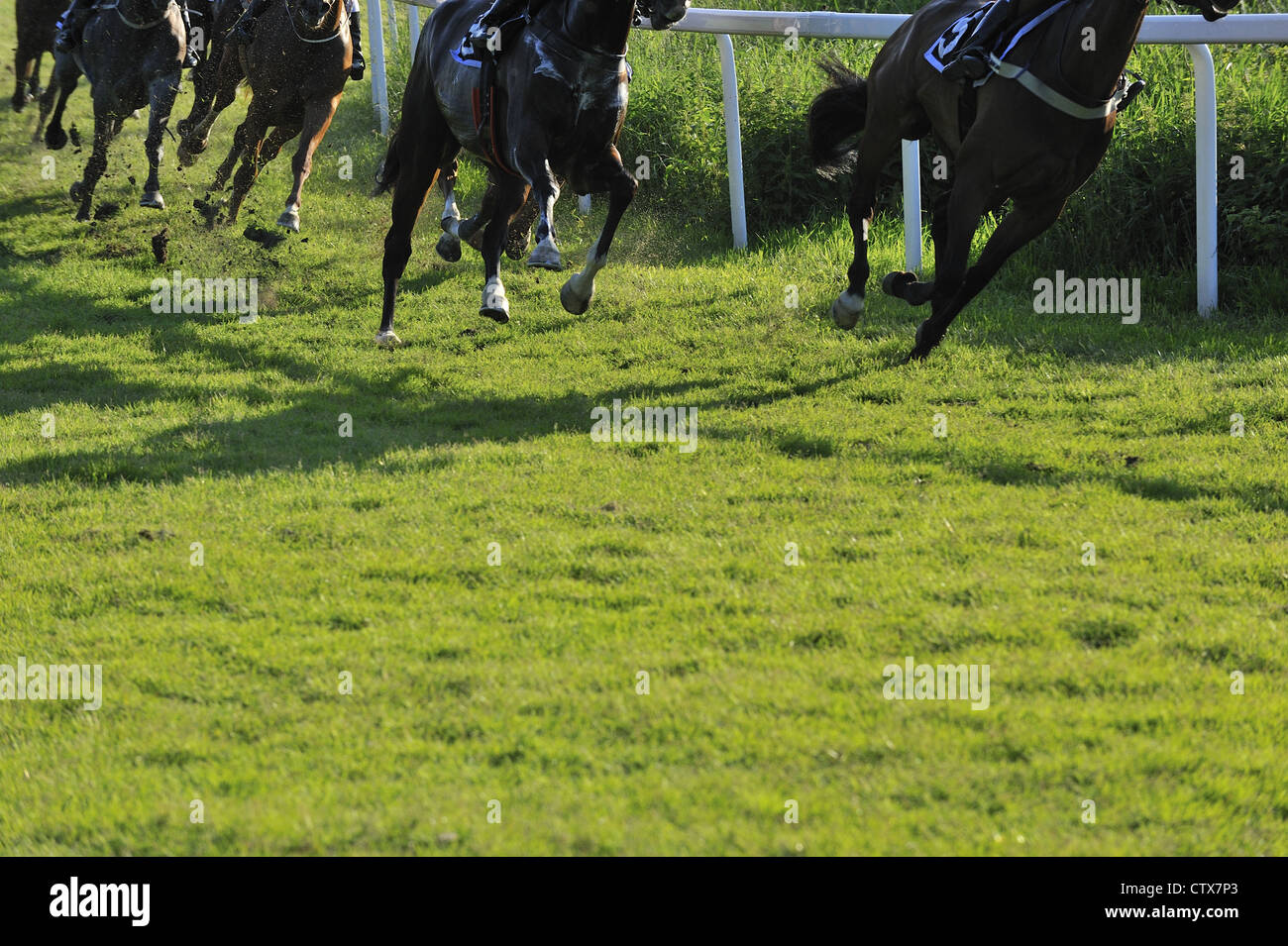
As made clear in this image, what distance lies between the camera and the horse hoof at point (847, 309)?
8344 millimetres

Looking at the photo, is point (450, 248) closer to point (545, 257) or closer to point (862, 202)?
point (545, 257)

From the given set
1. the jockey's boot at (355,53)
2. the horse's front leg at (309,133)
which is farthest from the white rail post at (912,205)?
the horse's front leg at (309,133)

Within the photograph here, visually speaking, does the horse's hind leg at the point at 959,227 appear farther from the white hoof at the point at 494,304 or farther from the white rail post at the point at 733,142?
the white rail post at the point at 733,142

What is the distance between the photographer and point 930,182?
441 inches

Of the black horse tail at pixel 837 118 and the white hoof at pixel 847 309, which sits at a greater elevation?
the black horse tail at pixel 837 118

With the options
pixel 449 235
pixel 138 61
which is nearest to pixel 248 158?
pixel 138 61

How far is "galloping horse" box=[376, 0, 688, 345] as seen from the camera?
7309 millimetres

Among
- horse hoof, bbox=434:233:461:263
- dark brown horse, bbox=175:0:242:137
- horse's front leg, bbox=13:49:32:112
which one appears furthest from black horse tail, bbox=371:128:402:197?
horse's front leg, bbox=13:49:32:112

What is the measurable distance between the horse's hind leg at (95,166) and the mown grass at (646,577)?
237 centimetres

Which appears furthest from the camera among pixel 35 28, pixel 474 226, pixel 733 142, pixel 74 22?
pixel 35 28

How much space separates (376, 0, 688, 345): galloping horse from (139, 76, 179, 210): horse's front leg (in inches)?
134

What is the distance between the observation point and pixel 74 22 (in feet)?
37.6

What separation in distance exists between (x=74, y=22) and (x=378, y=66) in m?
3.81
